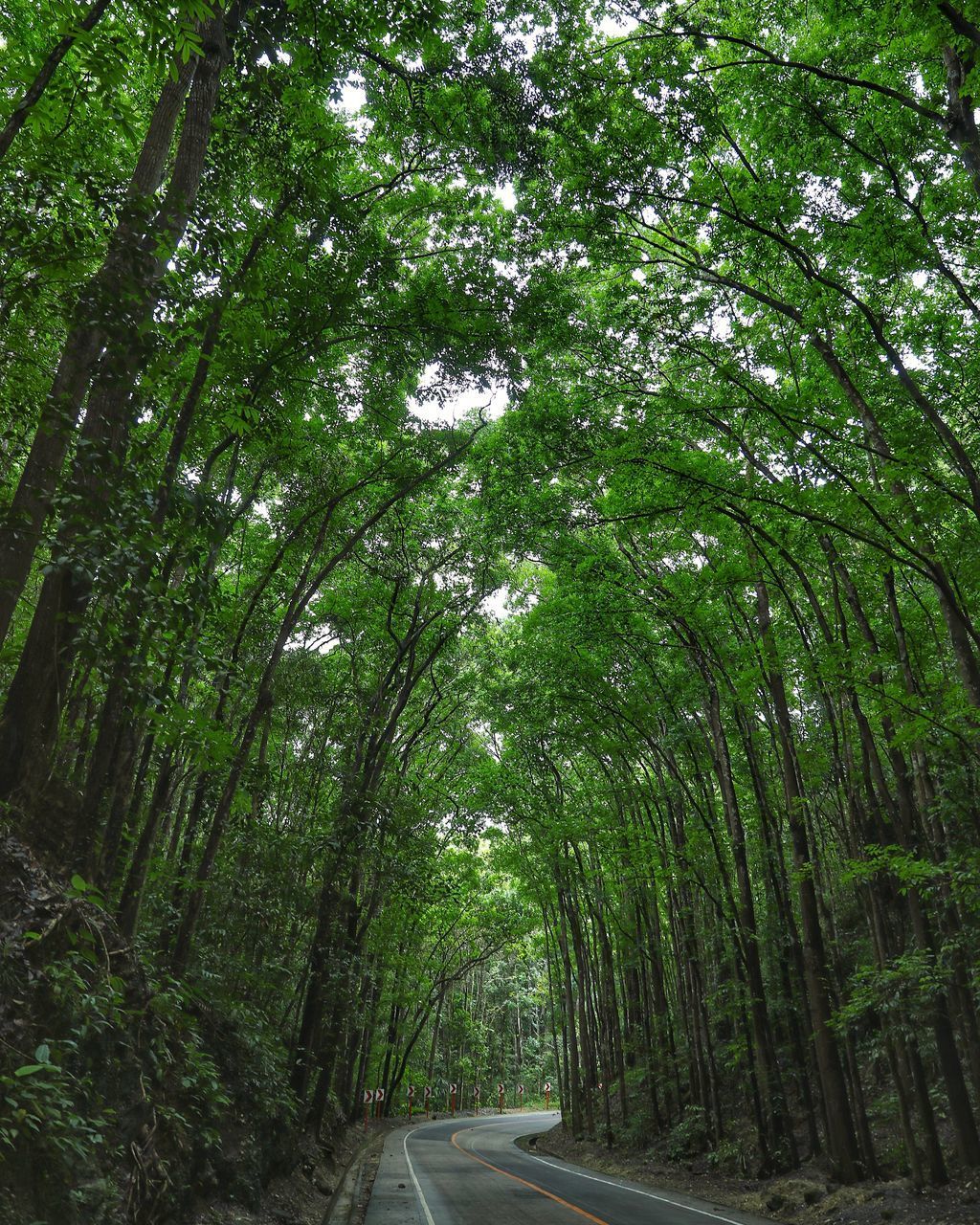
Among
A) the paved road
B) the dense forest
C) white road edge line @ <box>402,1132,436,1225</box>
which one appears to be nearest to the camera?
the dense forest

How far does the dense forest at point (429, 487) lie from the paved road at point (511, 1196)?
80.4 inches

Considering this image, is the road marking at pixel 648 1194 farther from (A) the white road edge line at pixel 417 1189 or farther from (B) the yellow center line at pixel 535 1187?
(A) the white road edge line at pixel 417 1189

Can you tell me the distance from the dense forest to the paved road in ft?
6.70

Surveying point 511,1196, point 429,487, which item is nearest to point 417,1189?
point 511,1196

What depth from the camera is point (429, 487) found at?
510 inches

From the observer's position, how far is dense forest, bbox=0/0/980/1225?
13.5 ft

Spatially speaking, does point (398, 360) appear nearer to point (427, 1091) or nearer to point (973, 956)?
point (973, 956)

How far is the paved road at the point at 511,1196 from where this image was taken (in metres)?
9.51

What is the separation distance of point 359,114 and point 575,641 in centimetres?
970

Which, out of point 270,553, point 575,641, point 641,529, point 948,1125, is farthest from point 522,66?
point 948,1125

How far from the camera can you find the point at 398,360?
26.7 ft

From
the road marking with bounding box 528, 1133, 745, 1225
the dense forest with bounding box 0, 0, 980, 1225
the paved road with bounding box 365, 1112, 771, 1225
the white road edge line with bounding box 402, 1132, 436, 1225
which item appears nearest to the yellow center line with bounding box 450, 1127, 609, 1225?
the paved road with bounding box 365, 1112, 771, 1225

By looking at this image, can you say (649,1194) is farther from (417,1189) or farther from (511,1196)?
(417,1189)

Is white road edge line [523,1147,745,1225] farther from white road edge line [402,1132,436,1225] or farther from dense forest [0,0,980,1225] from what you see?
white road edge line [402,1132,436,1225]
